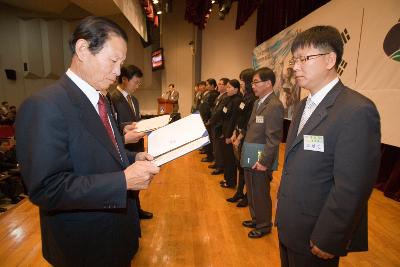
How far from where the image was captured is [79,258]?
989 millimetres

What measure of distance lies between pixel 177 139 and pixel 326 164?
650 mm

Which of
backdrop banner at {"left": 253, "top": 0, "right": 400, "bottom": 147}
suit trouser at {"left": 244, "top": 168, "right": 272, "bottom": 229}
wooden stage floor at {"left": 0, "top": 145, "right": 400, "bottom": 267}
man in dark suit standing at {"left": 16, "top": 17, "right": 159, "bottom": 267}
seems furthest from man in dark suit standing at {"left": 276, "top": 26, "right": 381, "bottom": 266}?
backdrop banner at {"left": 253, "top": 0, "right": 400, "bottom": 147}

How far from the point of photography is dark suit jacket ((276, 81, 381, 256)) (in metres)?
1.02

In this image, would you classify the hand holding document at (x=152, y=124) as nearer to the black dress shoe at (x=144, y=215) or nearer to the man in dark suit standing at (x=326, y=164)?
the man in dark suit standing at (x=326, y=164)

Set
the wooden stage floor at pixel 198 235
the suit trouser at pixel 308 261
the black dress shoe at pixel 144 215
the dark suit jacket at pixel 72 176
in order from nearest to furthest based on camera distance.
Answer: the dark suit jacket at pixel 72 176, the suit trouser at pixel 308 261, the wooden stage floor at pixel 198 235, the black dress shoe at pixel 144 215

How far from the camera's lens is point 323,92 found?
3.98 feet

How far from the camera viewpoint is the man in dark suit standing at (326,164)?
40.3 inches

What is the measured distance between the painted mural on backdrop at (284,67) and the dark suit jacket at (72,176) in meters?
4.83

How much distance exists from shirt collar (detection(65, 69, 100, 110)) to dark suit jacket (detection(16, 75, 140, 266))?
1.0 inches

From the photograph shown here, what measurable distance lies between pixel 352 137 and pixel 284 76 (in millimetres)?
5152

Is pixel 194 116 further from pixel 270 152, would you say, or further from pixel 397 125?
pixel 397 125

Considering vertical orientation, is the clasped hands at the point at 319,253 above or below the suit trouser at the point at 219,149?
above

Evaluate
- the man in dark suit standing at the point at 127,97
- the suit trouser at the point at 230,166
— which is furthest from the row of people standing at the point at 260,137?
the man in dark suit standing at the point at 127,97

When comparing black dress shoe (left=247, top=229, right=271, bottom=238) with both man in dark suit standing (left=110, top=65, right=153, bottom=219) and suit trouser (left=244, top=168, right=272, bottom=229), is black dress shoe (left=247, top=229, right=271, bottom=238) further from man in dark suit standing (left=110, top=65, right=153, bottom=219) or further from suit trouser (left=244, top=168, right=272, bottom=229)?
man in dark suit standing (left=110, top=65, right=153, bottom=219)
